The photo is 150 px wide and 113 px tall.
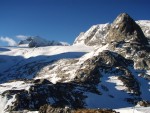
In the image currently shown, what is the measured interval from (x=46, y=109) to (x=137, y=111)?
83.0 ft

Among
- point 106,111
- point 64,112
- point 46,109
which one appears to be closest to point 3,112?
point 46,109

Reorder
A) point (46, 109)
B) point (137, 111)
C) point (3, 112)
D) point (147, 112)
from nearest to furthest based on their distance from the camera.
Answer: point (147, 112) → point (137, 111) → point (46, 109) → point (3, 112)

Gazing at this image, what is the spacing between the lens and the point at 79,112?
95.9m

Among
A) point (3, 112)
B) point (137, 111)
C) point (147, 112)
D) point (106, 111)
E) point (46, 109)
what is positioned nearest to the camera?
point (106, 111)

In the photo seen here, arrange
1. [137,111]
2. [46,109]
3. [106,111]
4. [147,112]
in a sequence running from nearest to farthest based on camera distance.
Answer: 1. [106,111]
2. [147,112]
3. [137,111]
4. [46,109]

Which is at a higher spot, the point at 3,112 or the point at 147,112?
the point at 147,112

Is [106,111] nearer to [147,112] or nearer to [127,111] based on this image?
[147,112]

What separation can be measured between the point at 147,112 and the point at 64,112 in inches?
803

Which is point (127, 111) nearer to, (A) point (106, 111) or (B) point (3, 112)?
(A) point (106, 111)

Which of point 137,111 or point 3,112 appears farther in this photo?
point 3,112

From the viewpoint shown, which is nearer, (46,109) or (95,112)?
(95,112)

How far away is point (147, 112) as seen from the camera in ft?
326

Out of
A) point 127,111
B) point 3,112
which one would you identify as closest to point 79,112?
point 127,111

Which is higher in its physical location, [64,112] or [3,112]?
[64,112]
